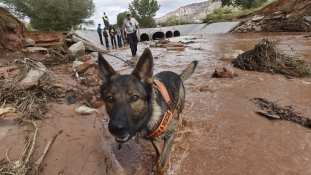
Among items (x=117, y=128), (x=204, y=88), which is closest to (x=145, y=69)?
(x=117, y=128)

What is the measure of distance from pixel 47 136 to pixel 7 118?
791 mm

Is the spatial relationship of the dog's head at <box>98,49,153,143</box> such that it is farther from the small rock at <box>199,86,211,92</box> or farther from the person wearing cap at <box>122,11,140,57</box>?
the person wearing cap at <box>122,11,140,57</box>

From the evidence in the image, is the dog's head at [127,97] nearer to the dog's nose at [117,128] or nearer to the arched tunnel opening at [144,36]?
the dog's nose at [117,128]

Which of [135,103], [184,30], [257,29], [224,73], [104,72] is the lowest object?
[224,73]

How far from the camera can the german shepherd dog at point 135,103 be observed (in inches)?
78.9

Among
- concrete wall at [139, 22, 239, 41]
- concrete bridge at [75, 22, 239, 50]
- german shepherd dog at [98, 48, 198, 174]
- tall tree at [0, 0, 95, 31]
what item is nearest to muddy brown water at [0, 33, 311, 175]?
german shepherd dog at [98, 48, 198, 174]

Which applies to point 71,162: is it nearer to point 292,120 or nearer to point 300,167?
point 300,167

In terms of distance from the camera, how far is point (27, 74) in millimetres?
4828

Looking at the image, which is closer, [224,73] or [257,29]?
[224,73]

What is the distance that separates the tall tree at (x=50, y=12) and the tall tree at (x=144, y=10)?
17013 millimetres

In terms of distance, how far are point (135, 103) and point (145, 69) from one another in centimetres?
50

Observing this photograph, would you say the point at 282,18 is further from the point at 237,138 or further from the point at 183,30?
the point at 237,138

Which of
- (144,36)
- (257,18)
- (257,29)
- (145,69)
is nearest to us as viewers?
(145,69)

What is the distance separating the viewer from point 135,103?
2182mm
